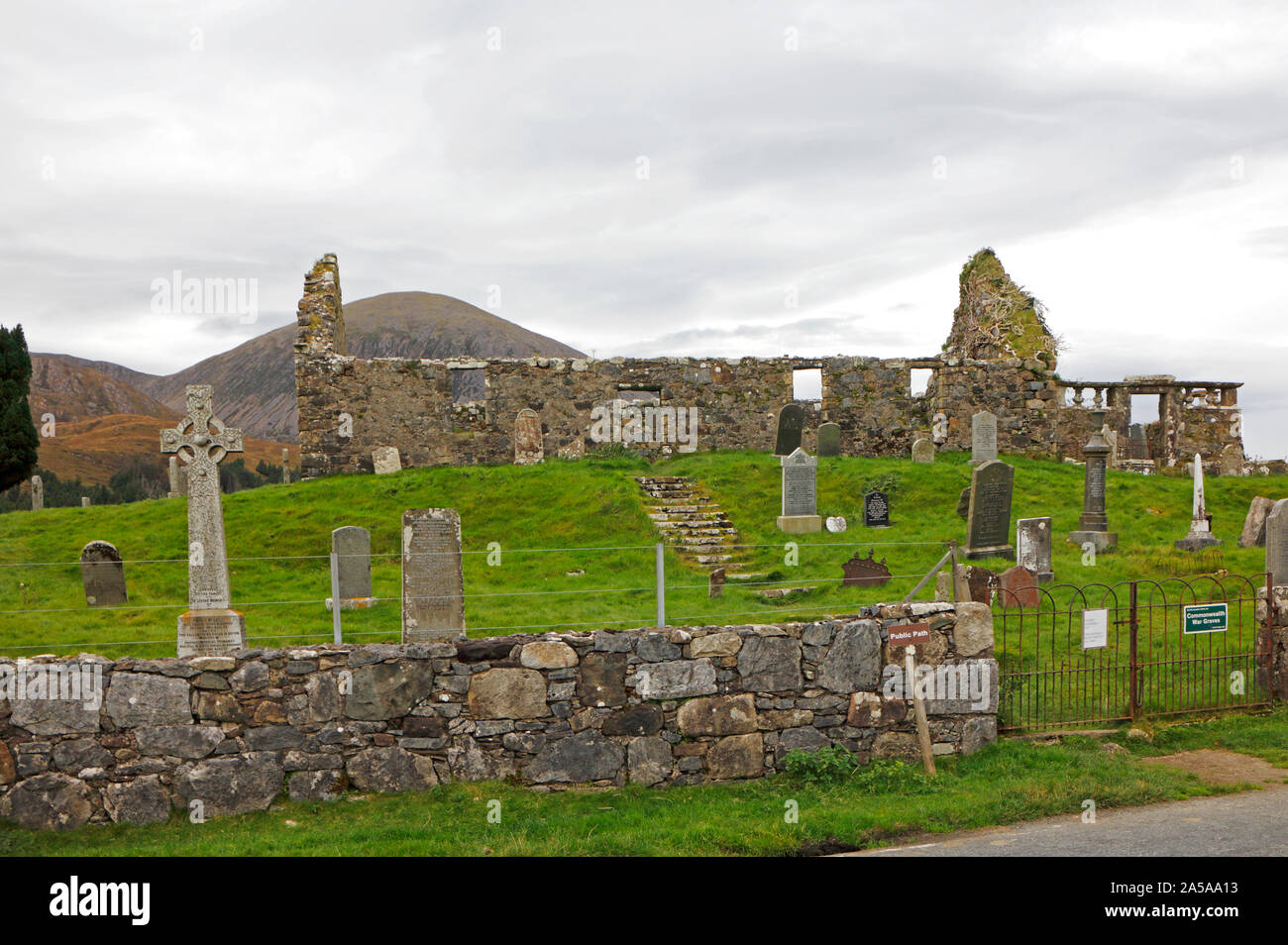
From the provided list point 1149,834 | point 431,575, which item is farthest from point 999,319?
point 1149,834

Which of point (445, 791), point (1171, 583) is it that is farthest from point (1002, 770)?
point (1171, 583)

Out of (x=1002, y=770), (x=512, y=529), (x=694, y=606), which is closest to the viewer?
(x=1002, y=770)

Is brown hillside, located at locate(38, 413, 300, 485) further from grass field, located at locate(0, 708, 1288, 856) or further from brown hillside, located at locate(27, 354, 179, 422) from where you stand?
grass field, located at locate(0, 708, 1288, 856)

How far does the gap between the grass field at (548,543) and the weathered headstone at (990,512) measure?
622 millimetres

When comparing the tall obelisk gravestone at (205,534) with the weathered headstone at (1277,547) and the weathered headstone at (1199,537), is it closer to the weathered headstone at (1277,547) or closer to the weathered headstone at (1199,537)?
the weathered headstone at (1277,547)

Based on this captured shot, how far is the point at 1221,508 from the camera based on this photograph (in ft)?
68.3

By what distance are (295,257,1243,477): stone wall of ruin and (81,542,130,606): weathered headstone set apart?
11.9m

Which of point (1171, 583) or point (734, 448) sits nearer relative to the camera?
point (1171, 583)

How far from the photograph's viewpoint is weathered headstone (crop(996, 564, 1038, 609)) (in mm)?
12578

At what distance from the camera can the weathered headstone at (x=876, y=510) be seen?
18750 mm
